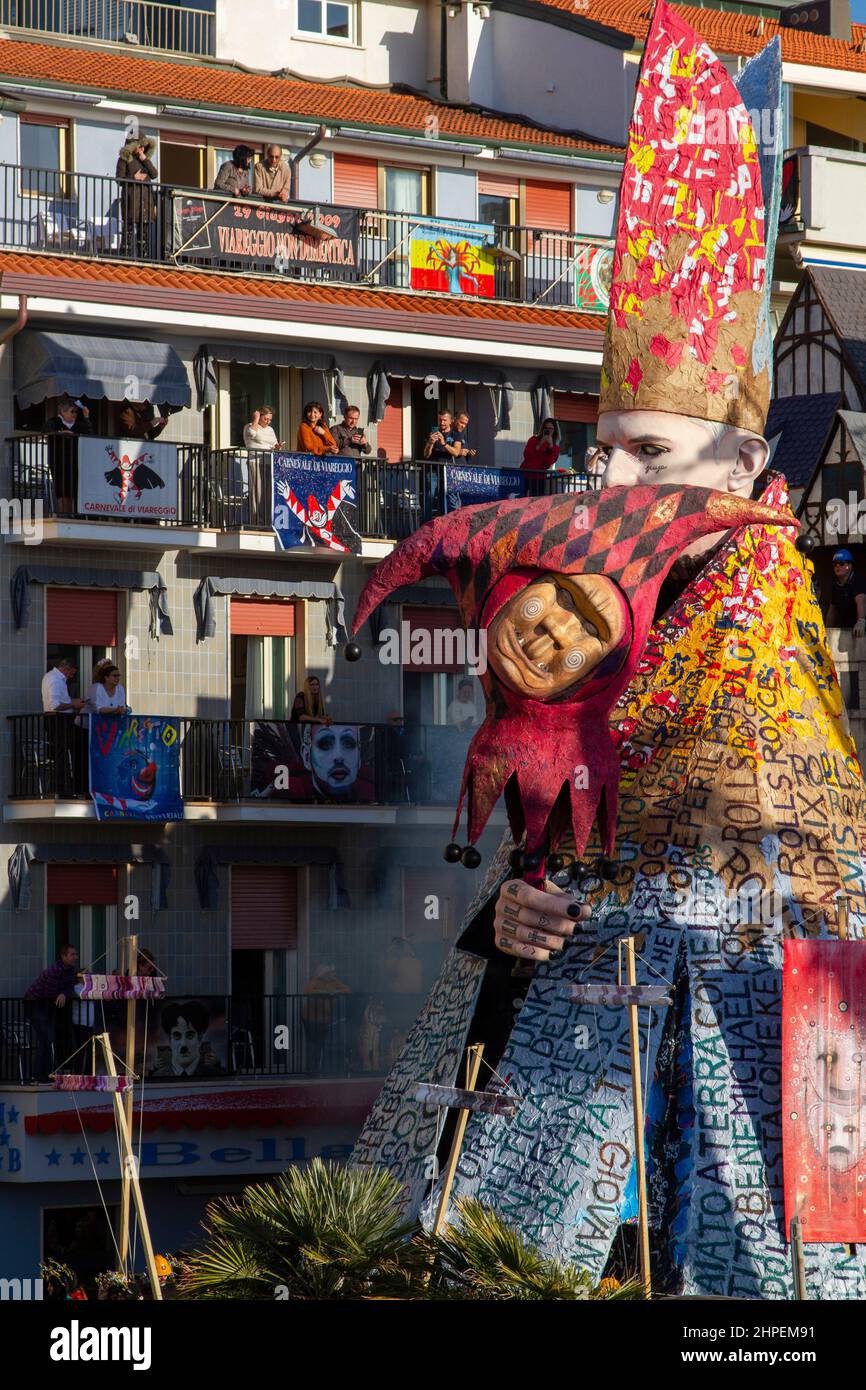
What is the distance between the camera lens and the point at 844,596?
132ft

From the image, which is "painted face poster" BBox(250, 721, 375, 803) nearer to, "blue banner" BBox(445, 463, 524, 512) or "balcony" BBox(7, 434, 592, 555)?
"balcony" BBox(7, 434, 592, 555)

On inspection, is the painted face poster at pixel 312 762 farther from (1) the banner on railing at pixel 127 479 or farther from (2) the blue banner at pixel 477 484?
(2) the blue banner at pixel 477 484

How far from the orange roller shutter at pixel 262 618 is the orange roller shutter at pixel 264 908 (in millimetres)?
2934

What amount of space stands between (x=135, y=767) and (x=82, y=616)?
215 centimetres

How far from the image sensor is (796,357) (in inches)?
1800

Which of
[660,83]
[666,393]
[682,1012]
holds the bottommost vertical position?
[682,1012]

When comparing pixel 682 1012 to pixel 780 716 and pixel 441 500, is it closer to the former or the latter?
pixel 780 716

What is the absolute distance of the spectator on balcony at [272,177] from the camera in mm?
41969

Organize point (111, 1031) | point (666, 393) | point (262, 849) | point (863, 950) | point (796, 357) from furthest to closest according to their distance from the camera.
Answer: point (796, 357) < point (262, 849) < point (111, 1031) < point (666, 393) < point (863, 950)

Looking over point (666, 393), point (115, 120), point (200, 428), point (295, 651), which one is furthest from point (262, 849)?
point (666, 393)

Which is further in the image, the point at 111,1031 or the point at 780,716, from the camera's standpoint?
the point at 111,1031

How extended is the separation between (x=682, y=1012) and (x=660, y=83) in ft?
26.9

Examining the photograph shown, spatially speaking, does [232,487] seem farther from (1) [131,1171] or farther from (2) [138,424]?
(1) [131,1171]

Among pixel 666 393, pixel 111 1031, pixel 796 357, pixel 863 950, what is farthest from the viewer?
pixel 796 357
